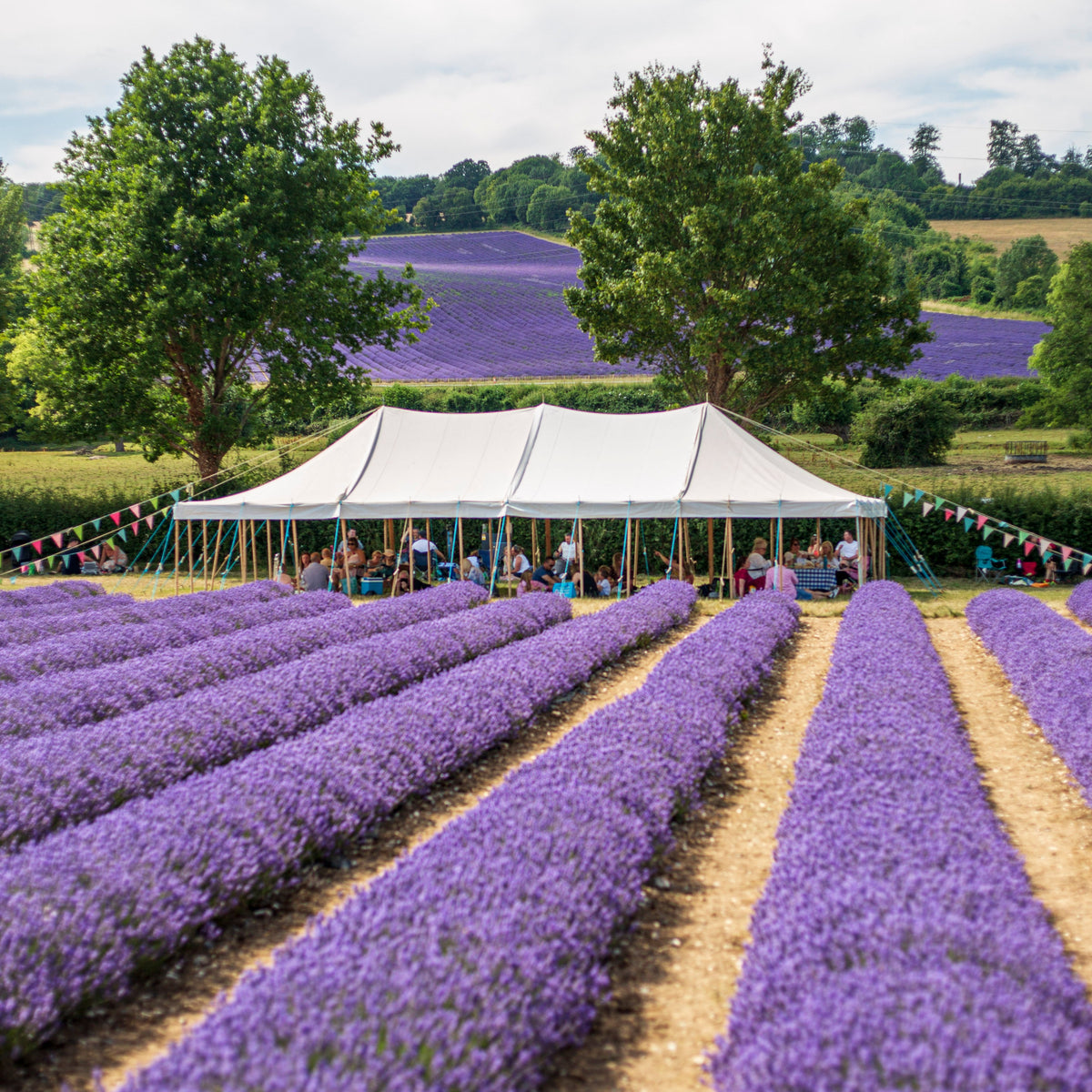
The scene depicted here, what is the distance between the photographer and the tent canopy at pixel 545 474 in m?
14.2

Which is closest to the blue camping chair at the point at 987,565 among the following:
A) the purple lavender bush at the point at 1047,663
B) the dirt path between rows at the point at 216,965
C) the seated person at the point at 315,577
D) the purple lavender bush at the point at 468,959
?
the purple lavender bush at the point at 1047,663

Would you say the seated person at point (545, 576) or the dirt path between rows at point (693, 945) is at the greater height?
the dirt path between rows at point (693, 945)

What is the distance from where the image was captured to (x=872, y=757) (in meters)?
4.98

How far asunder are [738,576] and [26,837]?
1207cm

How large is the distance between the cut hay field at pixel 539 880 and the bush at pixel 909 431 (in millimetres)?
20857

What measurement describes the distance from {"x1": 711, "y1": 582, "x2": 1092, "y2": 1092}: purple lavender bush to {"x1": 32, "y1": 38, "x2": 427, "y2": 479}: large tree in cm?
1753

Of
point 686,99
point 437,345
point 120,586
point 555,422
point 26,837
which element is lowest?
point 120,586

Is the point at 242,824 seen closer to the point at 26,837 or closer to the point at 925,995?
the point at 26,837

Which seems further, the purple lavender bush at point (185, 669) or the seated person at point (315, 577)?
the seated person at point (315, 577)

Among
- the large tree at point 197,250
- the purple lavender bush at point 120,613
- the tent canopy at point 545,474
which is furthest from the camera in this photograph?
the large tree at point 197,250

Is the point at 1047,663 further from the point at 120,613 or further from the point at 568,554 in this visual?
the point at 120,613

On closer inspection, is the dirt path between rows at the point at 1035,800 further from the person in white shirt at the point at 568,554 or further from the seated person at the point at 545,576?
the seated person at the point at 545,576

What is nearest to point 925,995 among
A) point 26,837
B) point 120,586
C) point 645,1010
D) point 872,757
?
point 645,1010

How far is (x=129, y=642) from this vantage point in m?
9.29
